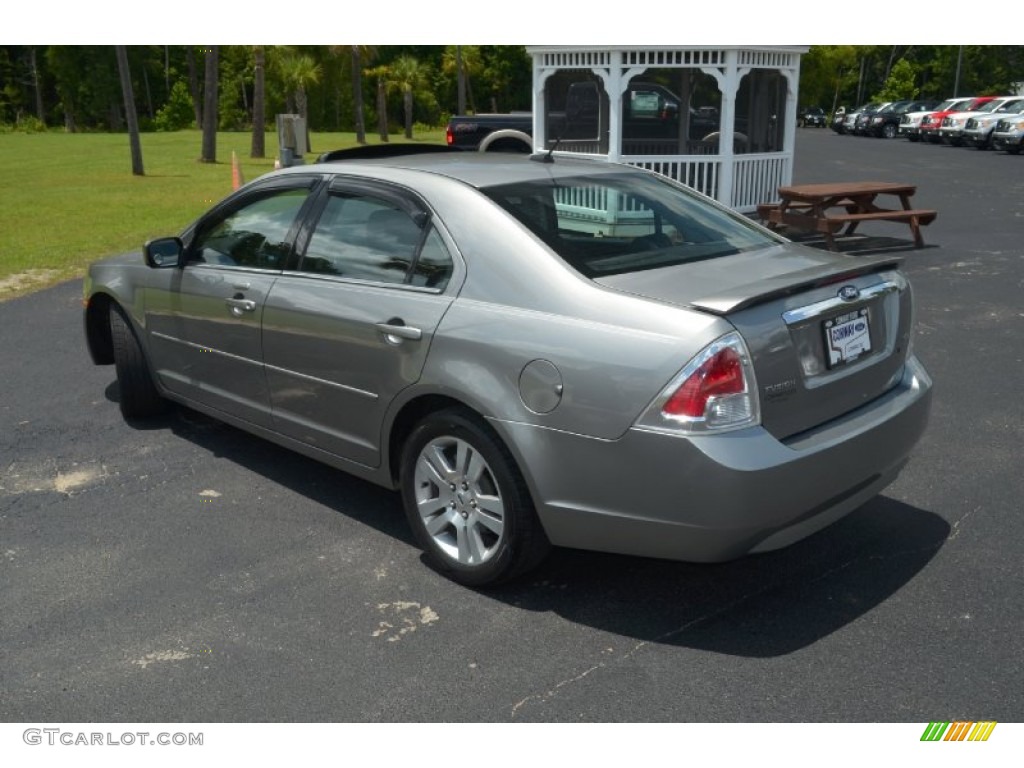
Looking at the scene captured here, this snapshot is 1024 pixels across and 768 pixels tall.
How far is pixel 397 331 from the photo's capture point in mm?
4102

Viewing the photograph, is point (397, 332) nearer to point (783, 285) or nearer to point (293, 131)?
point (783, 285)

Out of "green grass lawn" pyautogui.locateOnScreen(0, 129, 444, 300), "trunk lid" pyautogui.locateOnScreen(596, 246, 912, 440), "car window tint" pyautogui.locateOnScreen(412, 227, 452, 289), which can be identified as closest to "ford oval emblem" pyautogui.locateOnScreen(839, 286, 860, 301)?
"trunk lid" pyautogui.locateOnScreen(596, 246, 912, 440)

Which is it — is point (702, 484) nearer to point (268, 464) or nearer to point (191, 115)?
point (268, 464)

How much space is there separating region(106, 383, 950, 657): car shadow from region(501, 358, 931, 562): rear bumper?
33 centimetres

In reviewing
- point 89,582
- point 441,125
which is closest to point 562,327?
point 89,582

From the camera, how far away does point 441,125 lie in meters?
75.1

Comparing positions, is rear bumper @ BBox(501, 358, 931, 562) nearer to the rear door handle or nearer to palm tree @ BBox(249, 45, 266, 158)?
the rear door handle

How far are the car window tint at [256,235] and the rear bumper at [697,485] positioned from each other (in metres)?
1.83

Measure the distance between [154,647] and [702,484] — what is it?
2.02m

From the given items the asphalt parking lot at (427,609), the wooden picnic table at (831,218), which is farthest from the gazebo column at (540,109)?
the asphalt parking lot at (427,609)

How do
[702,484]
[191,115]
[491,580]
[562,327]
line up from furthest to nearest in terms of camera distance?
[191,115] → [491,580] → [562,327] → [702,484]

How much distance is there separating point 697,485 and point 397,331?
141cm

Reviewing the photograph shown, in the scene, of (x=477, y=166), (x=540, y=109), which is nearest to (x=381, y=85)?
(x=540, y=109)

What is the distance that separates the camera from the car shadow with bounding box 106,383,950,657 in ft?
12.1
